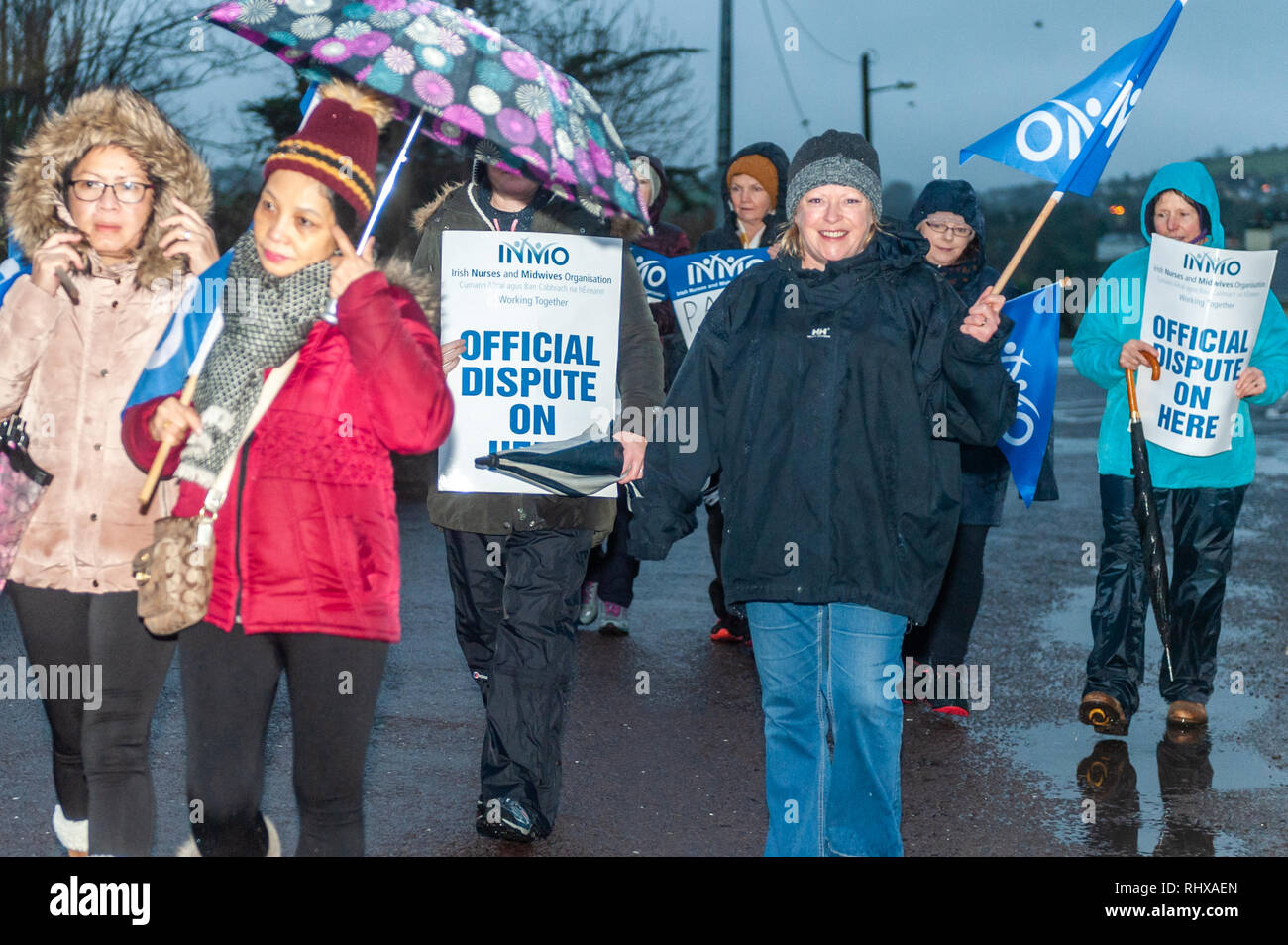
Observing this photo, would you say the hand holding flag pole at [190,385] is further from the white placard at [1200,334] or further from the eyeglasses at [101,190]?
the white placard at [1200,334]

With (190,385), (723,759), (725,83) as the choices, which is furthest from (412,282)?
(725,83)

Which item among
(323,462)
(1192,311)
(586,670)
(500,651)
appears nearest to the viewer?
(323,462)

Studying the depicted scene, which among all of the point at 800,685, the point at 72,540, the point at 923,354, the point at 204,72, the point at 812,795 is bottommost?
the point at 812,795

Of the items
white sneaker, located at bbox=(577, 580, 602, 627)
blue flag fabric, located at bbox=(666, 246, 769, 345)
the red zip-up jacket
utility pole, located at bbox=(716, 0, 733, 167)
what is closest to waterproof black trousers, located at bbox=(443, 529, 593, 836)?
the red zip-up jacket

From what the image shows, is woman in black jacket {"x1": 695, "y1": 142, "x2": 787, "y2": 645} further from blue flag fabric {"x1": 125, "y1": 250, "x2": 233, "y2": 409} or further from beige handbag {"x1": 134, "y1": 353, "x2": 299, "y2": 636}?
A: beige handbag {"x1": 134, "y1": 353, "x2": 299, "y2": 636}

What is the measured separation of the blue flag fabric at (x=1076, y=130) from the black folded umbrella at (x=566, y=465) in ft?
4.51

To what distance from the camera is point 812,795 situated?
14.3 ft

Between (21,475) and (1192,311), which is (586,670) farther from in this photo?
(21,475)

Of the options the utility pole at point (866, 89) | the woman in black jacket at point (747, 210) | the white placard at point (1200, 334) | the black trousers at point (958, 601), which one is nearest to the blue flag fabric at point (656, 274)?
the woman in black jacket at point (747, 210)

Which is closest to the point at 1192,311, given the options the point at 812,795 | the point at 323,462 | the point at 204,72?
the point at 812,795

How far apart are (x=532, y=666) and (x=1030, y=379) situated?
9.90ft

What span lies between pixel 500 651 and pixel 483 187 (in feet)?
4.75

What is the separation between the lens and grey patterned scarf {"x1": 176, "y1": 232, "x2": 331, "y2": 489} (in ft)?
11.6
